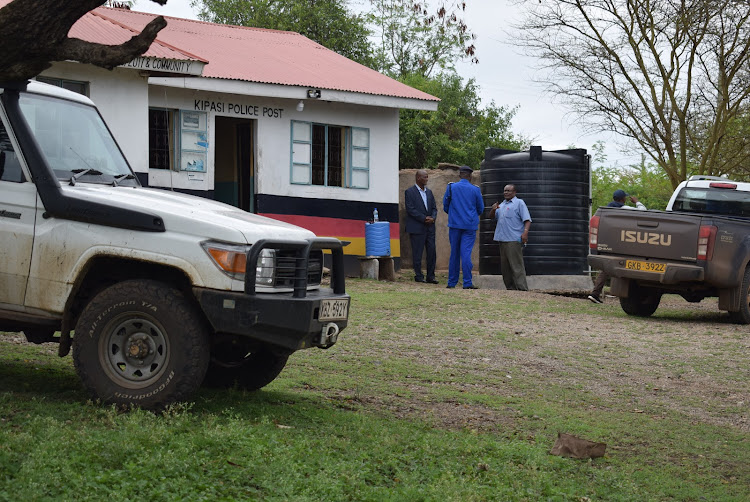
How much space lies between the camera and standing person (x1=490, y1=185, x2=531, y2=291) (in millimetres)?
19172

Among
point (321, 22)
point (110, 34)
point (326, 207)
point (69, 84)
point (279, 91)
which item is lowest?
point (326, 207)

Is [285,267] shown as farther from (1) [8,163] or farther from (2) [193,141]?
(2) [193,141]

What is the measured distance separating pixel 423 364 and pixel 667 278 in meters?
5.91

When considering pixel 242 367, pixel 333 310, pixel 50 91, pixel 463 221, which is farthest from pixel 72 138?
pixel 463 221

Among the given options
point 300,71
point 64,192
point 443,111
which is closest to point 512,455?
point 64,192

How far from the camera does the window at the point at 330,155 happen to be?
67.6ft

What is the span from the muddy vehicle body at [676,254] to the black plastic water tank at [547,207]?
478 cm

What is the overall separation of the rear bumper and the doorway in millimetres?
7532

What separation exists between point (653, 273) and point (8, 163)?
408 inches

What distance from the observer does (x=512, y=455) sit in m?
6.72

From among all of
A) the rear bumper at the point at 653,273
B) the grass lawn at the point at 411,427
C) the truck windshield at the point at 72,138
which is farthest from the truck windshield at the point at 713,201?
the truck windshield at the point at 72,138

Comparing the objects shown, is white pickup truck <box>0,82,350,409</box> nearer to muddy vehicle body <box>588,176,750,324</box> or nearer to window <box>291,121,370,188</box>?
→ muddy vehicle body <box>588,176,750,324</box>

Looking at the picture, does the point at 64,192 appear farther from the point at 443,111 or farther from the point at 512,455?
the point at 443,111

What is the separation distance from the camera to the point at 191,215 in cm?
663
